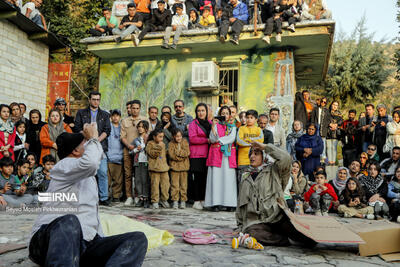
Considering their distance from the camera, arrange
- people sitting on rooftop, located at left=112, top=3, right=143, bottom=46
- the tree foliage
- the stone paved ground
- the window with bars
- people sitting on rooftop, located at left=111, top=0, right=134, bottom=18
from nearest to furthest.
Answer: the stone paved ground < people sitting on rooftop, located at left=112, top=3, right=143, bottom=46 < the window with bars < people sitting on rooftop, located at left=111, top=0, right=134, bottom=18 < the tree foliage

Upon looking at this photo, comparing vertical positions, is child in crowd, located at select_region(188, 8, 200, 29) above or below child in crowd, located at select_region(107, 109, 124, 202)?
above

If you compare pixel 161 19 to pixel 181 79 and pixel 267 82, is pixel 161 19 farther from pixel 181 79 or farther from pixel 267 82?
pixel 267 82

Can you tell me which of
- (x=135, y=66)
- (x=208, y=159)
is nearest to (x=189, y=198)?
(x=208, y=159)

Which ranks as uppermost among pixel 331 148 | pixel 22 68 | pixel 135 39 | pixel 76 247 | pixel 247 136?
pixel 135 39

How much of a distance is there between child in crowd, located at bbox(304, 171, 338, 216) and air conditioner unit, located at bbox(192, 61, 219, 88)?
5312 millimetres

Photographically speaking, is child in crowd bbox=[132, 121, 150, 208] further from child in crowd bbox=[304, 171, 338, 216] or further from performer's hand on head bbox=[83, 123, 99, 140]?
performer's hand on head bbox=[83, 123, 99, 140]

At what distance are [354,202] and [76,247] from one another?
19.4 feet

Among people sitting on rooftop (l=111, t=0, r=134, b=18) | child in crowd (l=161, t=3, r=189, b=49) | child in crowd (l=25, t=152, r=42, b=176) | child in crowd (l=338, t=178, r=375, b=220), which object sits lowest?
child in crowd (l=338, t=178, r=375, b=220)

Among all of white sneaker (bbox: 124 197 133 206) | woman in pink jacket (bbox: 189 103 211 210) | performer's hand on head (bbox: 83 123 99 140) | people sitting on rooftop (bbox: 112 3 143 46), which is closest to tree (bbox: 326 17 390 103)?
people sitting on rooftop (bbox: 112 3 143 46)

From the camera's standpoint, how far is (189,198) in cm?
795

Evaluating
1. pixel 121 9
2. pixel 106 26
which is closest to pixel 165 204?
pixel 106 26

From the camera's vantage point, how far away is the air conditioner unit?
11.8 m

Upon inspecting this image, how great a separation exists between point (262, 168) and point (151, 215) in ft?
8.30

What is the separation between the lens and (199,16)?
12.4m
